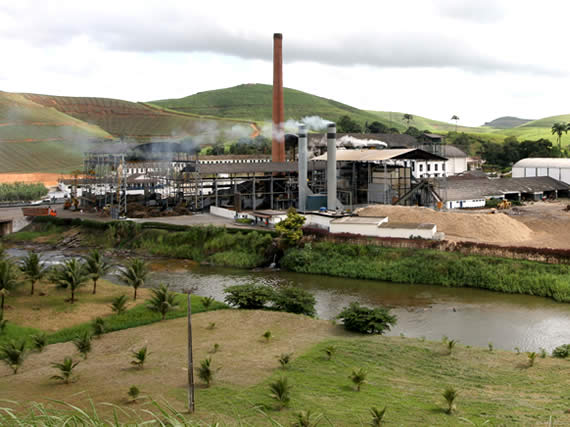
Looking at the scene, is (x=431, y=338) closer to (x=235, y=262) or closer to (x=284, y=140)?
(x=235, y=262)

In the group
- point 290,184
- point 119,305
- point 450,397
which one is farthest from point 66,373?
point 290,184

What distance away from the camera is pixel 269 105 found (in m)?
199

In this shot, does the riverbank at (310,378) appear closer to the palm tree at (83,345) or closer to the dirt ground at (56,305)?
the palm tree at (83,345)

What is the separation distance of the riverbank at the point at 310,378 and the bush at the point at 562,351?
113 cm

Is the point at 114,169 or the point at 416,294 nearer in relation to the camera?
the point at 416,294

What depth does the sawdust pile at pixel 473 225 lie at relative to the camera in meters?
43.4

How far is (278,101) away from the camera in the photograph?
7112 cm

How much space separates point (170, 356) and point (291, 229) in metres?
23.3

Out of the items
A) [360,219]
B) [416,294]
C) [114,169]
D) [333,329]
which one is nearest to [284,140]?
[114,169]

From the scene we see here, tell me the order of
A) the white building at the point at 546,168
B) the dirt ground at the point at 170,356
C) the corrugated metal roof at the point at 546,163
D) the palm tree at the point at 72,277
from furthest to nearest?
the corrugated metal roof at the point at 546,163 → the white building at the point at 546,168 → the palm tree at the point at 72,277 → the dirt ground at the point at 170,356

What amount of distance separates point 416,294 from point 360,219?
11.4 metres

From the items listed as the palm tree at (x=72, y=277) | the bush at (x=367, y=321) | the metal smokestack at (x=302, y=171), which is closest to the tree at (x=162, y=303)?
the palm tree at (x=72, y=277)

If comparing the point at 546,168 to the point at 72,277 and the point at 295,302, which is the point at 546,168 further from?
the point at 72,277

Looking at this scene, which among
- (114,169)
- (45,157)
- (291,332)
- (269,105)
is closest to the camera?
(291,332)
